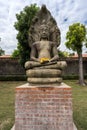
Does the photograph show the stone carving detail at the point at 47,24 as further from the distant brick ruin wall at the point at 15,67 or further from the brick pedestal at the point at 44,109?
the distant brick ruin wall at the point at 15,67

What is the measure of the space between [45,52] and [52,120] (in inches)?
50.9

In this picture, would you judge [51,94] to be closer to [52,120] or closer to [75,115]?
[52,120]

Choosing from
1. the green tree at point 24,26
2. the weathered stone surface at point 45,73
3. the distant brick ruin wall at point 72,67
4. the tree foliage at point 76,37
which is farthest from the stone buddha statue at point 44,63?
the distant brick ruin wall at point 72,67

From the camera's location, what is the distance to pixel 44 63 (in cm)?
356

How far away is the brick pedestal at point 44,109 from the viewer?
3240 millimetres

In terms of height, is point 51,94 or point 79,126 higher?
point 51,94

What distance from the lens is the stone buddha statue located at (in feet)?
11.3

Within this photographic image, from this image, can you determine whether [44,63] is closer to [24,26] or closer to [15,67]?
[24,26]

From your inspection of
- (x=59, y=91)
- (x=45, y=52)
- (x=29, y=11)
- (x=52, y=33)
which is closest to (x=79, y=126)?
(x=59, y=91)

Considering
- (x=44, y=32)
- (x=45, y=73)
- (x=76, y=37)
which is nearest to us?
(x=45, y=73)

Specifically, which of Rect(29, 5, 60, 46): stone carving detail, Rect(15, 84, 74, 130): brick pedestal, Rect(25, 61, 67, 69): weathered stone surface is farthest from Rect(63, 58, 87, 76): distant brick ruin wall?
Rect(15, 84, 74, 130): brick pedestal

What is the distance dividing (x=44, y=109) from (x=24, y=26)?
9.74 meters

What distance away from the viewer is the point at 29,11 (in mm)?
12586

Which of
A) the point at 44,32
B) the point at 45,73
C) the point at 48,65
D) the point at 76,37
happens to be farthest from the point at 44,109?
the point at 76,37
